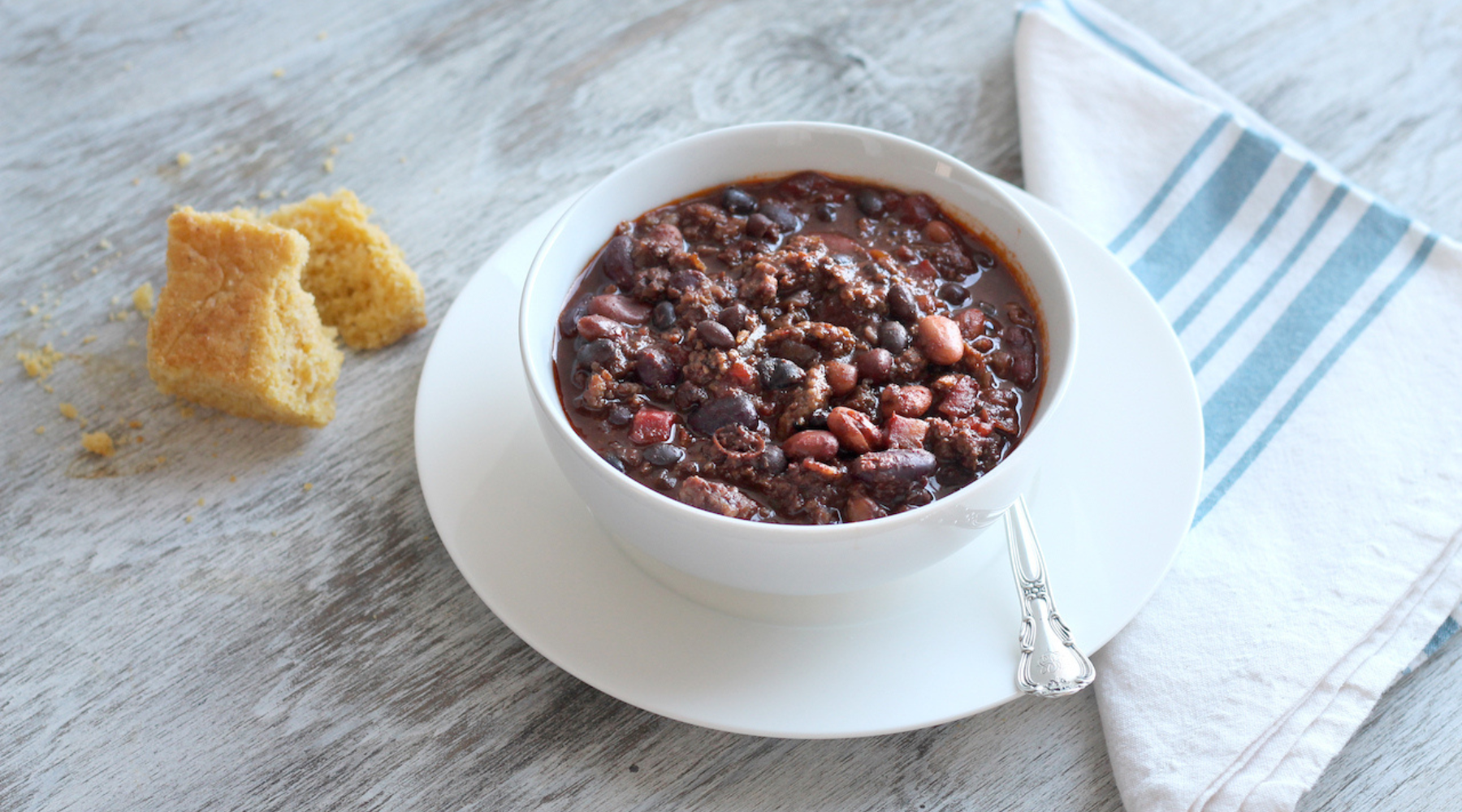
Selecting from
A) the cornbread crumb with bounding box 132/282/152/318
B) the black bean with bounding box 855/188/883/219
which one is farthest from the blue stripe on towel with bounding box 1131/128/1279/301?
the cornbread crumb with bounding box 132/282/152/318

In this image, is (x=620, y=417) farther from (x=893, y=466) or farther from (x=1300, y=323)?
(x=1300, y=323)

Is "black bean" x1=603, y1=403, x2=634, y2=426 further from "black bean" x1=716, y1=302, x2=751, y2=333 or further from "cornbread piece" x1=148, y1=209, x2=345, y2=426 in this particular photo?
"cornbread piece" x1=148, y1=209, x2=345, y2=426

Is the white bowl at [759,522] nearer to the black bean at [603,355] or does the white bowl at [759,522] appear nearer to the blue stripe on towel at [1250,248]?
the black bean at [603,355]

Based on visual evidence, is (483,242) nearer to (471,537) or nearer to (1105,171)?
(471,537)

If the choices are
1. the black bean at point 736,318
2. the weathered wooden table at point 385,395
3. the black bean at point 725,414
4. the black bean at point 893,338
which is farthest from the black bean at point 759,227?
the weathered wooden table at point 385,395

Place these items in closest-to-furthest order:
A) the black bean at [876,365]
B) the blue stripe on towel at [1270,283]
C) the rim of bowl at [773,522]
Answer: the rim of bowl at [773,522]
the black bean at [876,365]
the blue stripe on towel at [1270,283]

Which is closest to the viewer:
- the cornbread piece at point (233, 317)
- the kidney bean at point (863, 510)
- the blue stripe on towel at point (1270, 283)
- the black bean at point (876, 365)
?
the kidney bean at point (863, 510)

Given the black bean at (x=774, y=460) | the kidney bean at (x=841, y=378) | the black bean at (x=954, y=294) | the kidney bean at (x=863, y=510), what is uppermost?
the black bean at (x=954, y=294)
